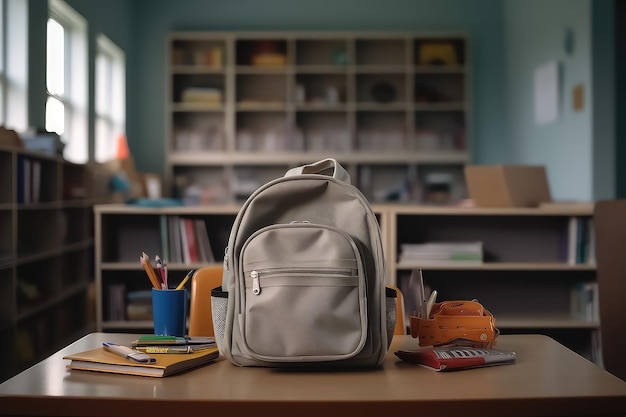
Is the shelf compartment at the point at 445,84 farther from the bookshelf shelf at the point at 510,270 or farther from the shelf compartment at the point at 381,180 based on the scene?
the bookshelf shelf at the point at 510,270

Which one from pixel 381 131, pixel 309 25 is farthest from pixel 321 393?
pixel 309 25

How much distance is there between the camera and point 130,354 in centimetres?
115

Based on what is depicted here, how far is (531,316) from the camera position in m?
3.36

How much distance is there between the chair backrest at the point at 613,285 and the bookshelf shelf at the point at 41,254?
2693mm

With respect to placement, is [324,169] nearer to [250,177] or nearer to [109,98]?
[109,98]

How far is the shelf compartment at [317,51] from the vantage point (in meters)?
7.54

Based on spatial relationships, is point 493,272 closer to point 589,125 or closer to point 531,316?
point 531,316

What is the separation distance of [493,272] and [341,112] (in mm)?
4369

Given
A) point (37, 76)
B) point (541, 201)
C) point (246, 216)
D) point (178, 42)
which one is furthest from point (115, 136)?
point (246, 216)

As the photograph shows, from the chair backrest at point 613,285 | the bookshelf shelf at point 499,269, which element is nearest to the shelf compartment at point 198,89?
the bookshelf shelf at point 499,269

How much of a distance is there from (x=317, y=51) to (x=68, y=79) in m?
2.74

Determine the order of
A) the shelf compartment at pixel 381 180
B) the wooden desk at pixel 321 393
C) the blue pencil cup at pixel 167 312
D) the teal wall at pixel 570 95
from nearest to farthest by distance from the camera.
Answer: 1. the wooden desk at pixel 321 393
2. the blue pencil cup at pixel 167 312
3. the teal wall at pixel 570 95
4. the shelf compartment at pixel 381 180

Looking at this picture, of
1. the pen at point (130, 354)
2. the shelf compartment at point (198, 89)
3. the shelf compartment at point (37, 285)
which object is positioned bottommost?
the shelf compartment at point (37, 285)

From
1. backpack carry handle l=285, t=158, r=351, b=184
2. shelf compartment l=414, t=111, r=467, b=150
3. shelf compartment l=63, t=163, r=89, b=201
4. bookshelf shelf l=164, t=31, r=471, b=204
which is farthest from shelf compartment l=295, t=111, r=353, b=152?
backpack carry handle l=285, t=158, r=351, b=184
